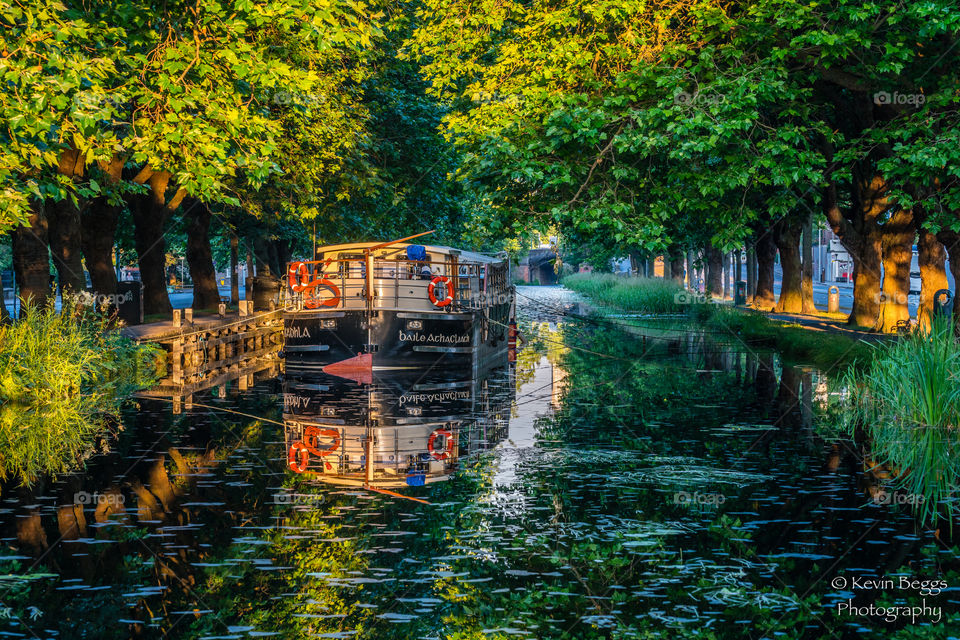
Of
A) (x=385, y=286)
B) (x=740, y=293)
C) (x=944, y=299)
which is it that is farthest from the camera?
(x=740, y=293)

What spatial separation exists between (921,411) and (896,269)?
1528 cm

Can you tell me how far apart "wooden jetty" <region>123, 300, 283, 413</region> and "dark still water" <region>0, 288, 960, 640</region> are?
5.50 m

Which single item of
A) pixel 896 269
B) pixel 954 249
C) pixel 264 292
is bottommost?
pixel 264 292

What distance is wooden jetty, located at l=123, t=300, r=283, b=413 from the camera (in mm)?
24656

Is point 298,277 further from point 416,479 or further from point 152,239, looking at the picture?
point 416,479

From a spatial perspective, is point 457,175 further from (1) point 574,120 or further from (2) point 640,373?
(2) point 640,373

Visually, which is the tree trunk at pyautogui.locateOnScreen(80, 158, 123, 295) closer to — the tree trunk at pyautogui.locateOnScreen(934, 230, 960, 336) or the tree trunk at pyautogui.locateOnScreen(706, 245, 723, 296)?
the tree trunk at pyautogui.locateOnScreen(934, 230, 960, 336)

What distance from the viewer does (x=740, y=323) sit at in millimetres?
38188

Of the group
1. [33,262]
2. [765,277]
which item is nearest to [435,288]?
[33,262]

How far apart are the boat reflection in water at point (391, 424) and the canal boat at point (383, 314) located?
784 millimetres

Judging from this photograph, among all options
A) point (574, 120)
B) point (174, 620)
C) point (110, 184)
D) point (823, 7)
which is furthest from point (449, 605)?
point (110, 184)

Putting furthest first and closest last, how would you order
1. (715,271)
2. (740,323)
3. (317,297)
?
(715,271), (740,323), (317,297)

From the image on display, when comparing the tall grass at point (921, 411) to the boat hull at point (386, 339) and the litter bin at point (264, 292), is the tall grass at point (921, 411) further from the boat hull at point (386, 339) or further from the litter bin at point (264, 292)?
the litter bin at point (264, 292)

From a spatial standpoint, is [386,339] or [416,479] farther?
[386,339]
